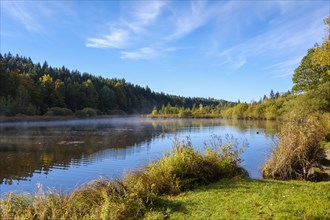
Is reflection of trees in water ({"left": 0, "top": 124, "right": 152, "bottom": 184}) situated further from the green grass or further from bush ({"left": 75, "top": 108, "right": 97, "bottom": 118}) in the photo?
bush ({"left": 75, "top": 108, "right": 97, "bottom": 118})

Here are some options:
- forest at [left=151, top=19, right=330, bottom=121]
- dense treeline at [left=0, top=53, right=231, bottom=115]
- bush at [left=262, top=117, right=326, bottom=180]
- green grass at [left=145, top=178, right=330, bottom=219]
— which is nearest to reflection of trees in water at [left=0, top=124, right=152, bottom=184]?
green grass at [left=145, top=178, right=330, bottom=219]

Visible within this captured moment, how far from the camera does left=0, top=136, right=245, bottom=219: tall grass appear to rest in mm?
6316

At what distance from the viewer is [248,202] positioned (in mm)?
6793

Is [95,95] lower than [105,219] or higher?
higher

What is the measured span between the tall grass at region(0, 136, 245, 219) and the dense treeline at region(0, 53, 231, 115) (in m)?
60.0

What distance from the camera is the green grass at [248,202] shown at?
597 cm

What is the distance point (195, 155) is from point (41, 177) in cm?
791

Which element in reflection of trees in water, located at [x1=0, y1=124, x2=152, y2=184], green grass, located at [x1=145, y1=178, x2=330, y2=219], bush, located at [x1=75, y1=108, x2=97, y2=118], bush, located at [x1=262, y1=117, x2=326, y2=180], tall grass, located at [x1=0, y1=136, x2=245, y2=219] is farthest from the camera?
bush, located at [x1=75, y1=108, x2=97, y2=118]

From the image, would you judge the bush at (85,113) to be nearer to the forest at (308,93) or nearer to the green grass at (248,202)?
the forest at (308,93)

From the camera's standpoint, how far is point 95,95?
11181 centimetres

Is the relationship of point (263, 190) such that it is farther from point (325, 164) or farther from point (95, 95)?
point (95, 95)

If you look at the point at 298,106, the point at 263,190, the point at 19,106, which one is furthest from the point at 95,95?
the point at 263,190

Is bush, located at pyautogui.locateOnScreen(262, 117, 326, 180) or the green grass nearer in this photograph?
the green grass

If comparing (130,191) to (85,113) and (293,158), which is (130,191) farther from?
(85,113)
